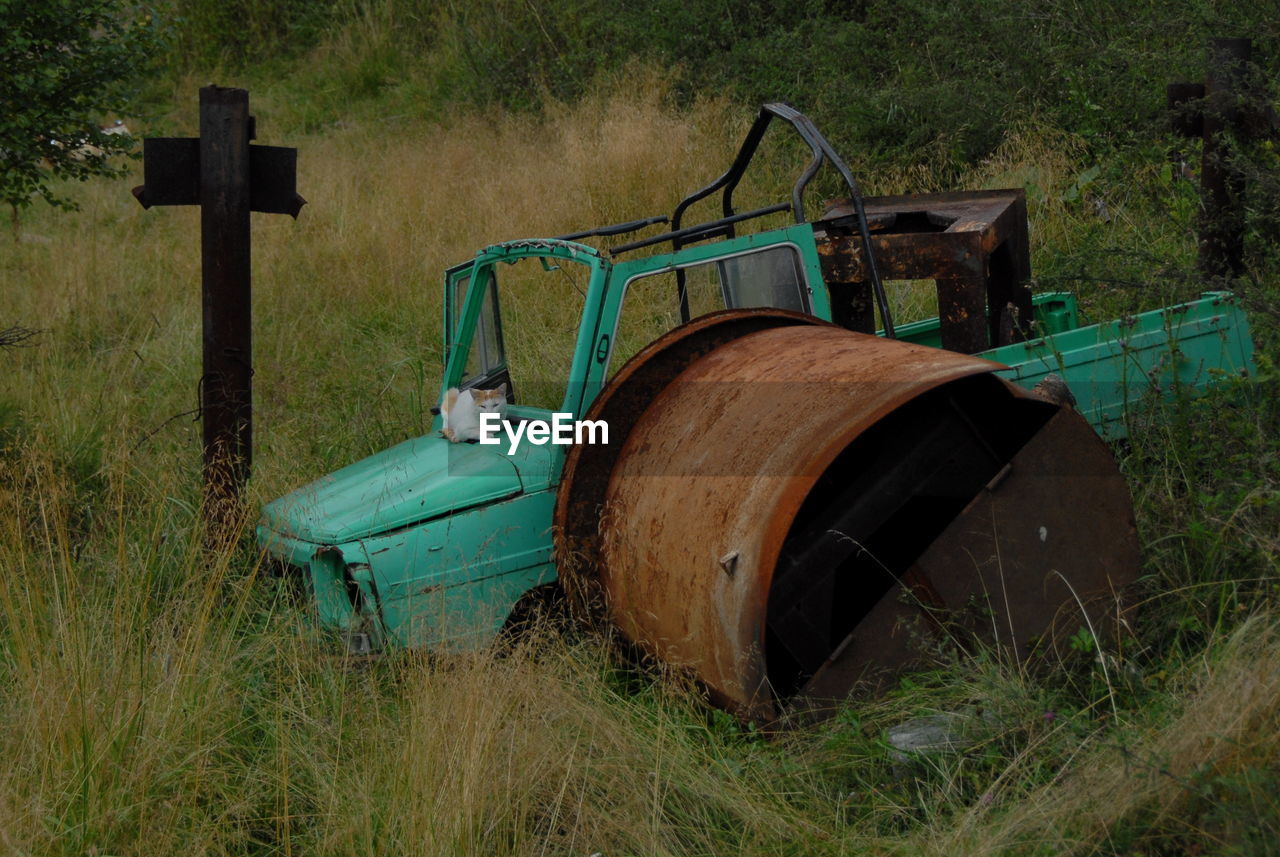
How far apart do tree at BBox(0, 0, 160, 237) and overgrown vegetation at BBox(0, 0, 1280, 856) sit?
127 cm

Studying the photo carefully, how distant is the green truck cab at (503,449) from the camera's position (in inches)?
153

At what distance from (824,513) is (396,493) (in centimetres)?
141

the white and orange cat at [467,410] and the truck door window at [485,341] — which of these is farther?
the truck door window at [485,341]

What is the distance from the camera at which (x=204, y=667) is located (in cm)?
359

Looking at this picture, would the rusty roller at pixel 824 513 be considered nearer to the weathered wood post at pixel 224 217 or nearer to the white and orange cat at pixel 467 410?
the white and orange cat at pixel 467 410

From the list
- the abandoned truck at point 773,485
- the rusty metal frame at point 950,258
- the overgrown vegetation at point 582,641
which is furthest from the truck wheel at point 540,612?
the rusty metal frame at point 950,258

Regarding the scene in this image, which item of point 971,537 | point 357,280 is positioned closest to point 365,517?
point 971,537

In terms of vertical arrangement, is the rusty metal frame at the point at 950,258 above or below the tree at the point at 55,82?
below

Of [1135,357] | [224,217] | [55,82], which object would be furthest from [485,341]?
[55,82]

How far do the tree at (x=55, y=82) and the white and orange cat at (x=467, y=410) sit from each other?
324 cm

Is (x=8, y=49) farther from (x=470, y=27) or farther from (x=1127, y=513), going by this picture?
(x=470, y=27)

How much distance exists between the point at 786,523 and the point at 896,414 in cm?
85

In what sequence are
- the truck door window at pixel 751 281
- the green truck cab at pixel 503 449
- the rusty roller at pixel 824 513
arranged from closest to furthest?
the rusty roller at pixel 824 513 < the green truck cab at pixel 503 449 < the truck door window at pixel 751 281

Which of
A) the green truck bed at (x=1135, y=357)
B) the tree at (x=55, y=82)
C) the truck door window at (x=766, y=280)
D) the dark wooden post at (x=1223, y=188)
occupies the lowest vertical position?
the green truck bed at (x=1135, y=357)
